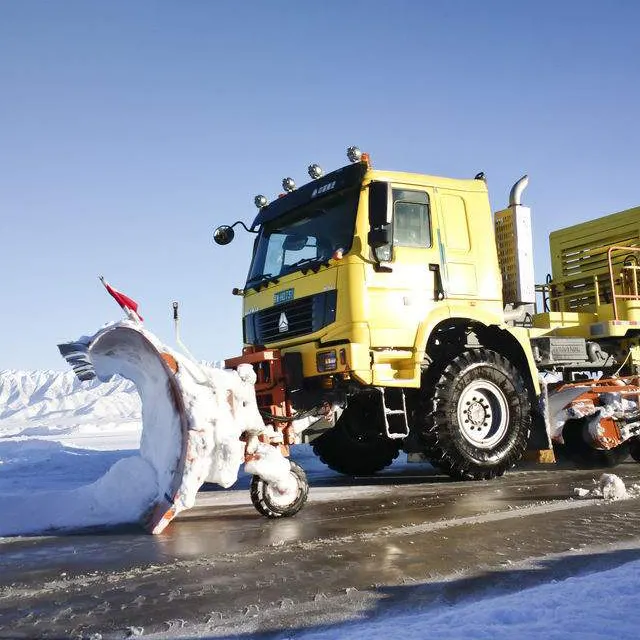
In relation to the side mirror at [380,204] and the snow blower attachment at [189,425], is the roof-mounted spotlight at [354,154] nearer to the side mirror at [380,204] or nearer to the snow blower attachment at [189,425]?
the side mirror at [380,204]

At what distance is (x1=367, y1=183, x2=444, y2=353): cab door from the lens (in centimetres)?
691

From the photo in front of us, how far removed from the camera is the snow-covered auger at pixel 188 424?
519 centimetres

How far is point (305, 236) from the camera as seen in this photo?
7.69 m

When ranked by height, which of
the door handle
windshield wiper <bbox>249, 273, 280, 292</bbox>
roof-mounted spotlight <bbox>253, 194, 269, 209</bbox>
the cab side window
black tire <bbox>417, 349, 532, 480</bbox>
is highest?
roof-mounted spotlight <bbox>253, 194, 269, 209</bbox>

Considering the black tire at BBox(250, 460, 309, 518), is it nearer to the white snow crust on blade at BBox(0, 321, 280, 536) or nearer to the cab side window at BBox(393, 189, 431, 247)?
the white snow crust on blade at BBox(0, 321, 280, 536)

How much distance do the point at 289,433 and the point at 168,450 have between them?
1.22 m

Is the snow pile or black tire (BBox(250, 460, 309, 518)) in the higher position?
black tire (BBox(250, 460, 309, 518))

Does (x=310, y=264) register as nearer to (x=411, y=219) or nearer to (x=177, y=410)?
(x=411, y=219)

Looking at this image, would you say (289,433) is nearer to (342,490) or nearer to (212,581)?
(342,490)

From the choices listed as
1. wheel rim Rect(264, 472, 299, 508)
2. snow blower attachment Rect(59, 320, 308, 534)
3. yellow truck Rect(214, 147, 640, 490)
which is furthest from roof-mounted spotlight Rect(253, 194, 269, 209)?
wheel rim Rect(264, 472, 299, 508)

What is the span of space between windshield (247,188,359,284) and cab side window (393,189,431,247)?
0.49 meters

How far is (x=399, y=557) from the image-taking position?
4.04m

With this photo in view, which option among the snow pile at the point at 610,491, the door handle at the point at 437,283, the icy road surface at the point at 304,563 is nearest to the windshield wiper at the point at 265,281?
the door handle at the point at 437,283

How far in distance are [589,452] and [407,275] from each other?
12.1 ft
